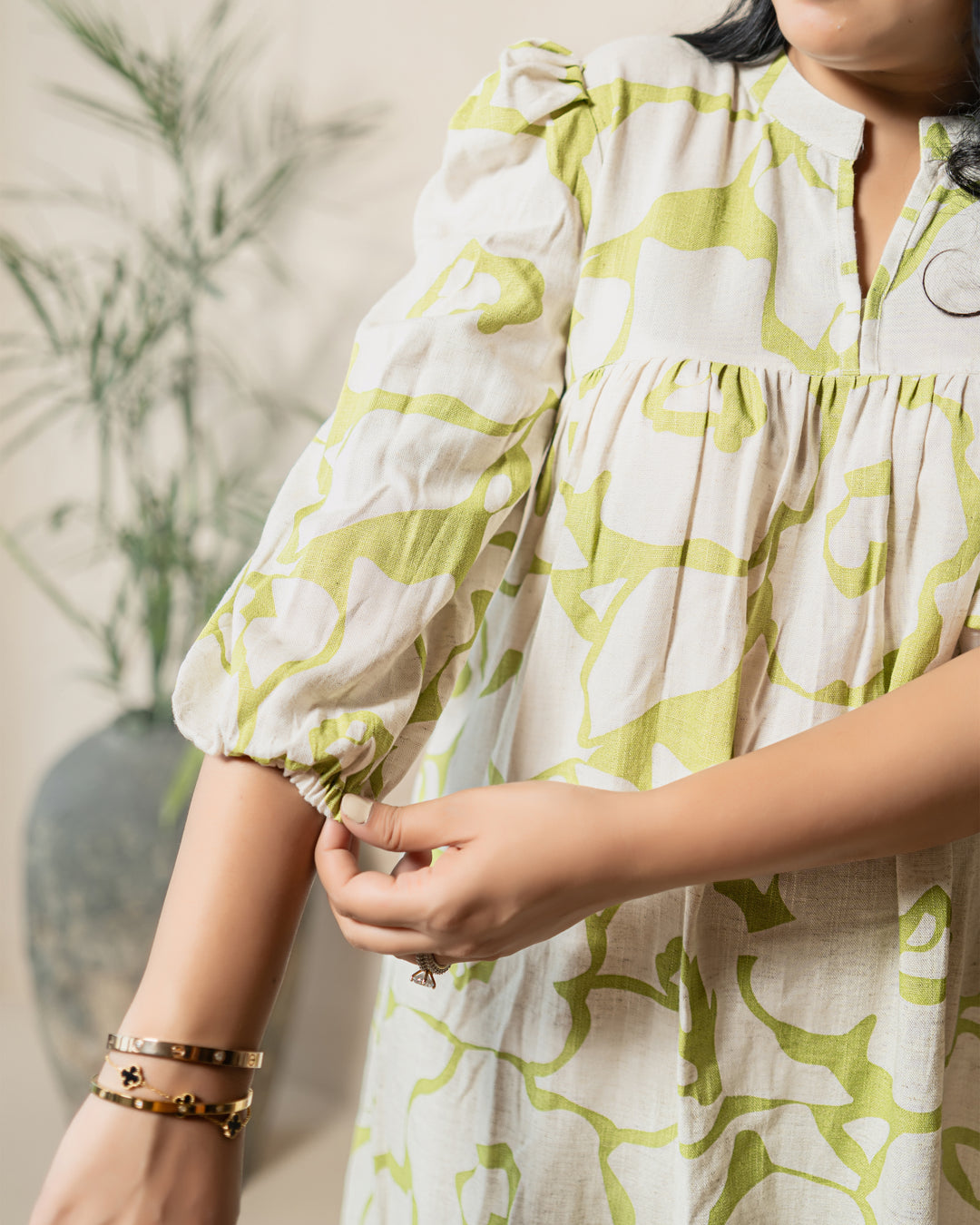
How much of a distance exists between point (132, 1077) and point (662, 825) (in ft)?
0.87

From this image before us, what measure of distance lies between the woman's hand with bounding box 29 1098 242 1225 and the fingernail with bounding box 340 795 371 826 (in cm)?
15

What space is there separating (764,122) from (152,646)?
113 centimetres

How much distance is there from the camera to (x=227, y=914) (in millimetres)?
474

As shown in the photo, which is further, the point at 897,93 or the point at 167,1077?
the point at 897,93

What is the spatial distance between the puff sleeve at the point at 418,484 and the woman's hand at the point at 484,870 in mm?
40

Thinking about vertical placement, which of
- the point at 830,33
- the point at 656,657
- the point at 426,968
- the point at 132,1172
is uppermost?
the point at 830,33

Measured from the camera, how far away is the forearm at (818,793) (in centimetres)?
47

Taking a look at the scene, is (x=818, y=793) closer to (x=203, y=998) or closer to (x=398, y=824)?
(x=398, y=824)

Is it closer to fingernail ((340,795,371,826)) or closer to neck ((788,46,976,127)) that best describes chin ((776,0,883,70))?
neck ((788,46,976,127))

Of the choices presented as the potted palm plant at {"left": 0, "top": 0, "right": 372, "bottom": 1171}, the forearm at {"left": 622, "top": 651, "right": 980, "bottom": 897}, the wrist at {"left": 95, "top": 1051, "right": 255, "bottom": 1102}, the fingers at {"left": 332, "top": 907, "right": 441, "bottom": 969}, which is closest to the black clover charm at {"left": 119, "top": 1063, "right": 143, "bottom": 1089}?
the wrist at {"left": 95, "top": 1051, "right": 255, "bottom": 1102}

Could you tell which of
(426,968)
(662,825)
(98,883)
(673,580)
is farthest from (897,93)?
(98,883)

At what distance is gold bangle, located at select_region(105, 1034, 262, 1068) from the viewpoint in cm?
46

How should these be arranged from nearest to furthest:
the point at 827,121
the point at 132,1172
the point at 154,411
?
the point at 132,1172, the point at 827,121, the point at 154,411

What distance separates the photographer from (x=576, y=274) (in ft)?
1.88
